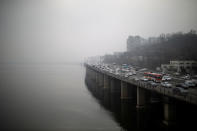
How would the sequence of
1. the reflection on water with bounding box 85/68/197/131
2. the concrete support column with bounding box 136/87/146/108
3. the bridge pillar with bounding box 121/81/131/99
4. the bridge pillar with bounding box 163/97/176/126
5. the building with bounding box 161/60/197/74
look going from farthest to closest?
the building with bounding box 161/60/197/74 → the bridge pillar with bounding box 121/81/131/99 → the concrete support column with bounding box 136/87/146/108 → the reflection on water with bounding box 85/68/197/131 → the bridge pillar with bounding box 163/97/176/126

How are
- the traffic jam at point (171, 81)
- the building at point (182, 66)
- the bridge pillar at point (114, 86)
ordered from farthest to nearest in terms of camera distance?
the building at point (182, 66), the bridge pillar at point (114, 86), the traffic jam at point (171, 81)

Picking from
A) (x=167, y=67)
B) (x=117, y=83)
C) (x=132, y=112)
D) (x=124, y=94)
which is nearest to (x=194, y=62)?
(x=167, y=67)

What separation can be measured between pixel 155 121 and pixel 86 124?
22.4 feet

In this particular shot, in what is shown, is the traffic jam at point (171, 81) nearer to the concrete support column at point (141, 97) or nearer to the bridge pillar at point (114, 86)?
the concrete support column at point (141, 97)

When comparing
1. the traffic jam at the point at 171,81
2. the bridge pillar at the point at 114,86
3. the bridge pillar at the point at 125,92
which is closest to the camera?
the traffic jam at the point at 171,81

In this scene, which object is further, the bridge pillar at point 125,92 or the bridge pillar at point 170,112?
the bridge pillar at point 125,92

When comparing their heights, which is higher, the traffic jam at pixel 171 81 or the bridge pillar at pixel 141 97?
the traffic jam at pixel 171 81

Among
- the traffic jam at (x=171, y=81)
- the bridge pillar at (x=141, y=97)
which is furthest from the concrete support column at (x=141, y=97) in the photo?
the traffic jam at (x=171, y=81)

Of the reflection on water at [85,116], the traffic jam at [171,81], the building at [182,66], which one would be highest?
the building at [182,66]

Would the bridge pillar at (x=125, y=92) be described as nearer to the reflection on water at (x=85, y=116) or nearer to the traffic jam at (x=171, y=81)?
the reflection on water at (x=85, y=116)

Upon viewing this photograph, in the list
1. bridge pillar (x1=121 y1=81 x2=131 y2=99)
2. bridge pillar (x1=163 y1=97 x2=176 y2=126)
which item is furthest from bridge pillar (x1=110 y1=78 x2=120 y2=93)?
bridge pillar (x1=163 y1=97 x2=176 y2=126)

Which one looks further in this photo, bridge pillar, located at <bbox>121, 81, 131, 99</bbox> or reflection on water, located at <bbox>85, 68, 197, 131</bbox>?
bridge pillar, located at <bbox>121, 81, 131, 99</bbox>

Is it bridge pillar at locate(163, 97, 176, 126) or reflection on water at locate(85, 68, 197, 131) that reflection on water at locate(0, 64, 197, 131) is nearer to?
reflection on water at locate(85, 68, 197, 131)

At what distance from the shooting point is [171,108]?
576 inches
